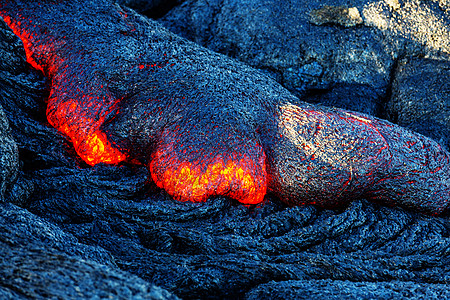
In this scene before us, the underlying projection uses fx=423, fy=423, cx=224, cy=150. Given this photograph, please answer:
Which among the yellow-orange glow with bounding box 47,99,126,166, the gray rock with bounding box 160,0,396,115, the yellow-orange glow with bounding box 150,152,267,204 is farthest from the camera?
the gray rock with bounding box 160,0,396,115

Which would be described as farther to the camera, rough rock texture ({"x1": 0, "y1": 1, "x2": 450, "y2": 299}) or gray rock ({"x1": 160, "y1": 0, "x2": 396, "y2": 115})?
gray rock ({"x1": 160, "y1": 0, "x2": 396, "y2": 115})

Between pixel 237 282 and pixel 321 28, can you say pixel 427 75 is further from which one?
pixel 237 282

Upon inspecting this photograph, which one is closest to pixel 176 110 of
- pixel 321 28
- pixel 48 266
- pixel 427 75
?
pixel 48 266

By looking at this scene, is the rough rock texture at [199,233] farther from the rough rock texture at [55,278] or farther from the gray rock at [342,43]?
the gray rock at [342,43]

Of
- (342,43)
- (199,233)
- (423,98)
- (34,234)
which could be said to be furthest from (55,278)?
(423,98)

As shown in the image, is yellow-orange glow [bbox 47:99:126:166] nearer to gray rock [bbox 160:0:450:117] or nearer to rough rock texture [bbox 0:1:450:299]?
rough rock texture [bbox 0:1:450:299]

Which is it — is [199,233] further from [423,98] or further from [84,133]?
[423,98]

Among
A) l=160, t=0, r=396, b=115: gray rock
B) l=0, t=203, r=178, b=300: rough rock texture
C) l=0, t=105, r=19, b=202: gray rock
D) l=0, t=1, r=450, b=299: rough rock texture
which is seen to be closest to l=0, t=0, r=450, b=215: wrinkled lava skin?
l=0, t=1, r=450, b=299: rough rock texture

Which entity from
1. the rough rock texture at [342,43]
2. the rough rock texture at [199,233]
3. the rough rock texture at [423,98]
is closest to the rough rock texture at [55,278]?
the rough rock texture at [199,233]
